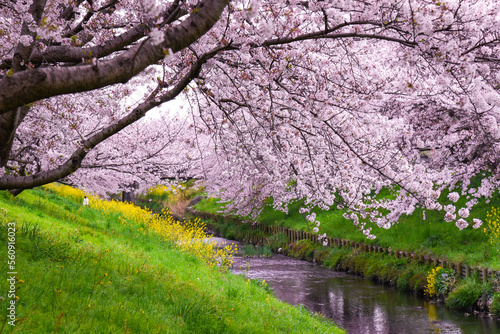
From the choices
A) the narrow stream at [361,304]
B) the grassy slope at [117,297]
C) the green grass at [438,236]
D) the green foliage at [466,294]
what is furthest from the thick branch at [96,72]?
the green foliage at [466,294]

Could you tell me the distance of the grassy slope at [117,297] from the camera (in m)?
4.26

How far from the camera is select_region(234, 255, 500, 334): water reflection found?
9.79 m

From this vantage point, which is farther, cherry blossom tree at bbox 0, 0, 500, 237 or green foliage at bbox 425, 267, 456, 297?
green foliage at bbox 425, 267, 456, 297

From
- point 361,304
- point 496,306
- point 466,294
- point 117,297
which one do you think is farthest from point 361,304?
point 117,297

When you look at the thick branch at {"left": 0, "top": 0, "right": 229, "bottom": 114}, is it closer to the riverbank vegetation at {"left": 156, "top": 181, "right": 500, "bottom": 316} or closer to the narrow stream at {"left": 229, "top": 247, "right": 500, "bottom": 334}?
the riverbank vegetation at {"left": 156, "top": 181, "right": 500, "bottom": 316}

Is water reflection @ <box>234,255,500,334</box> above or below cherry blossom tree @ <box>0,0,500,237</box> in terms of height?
below

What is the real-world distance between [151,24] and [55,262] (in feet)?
11.6

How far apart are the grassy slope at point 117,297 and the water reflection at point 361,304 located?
10.0ft

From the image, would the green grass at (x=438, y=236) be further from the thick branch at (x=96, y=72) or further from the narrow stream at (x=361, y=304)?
the thick branch at (x=96, y=72)

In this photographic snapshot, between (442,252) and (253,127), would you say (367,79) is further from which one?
(442,252)

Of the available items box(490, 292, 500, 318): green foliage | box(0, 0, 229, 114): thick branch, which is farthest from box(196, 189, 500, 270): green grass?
box(0, 0, 229, 114): thick branch

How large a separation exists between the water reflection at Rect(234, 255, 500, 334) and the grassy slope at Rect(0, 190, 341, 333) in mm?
3062

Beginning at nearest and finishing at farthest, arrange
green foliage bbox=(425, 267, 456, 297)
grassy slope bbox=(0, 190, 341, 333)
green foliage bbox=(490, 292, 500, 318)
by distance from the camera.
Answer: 1. grassy slope bbox=(0, 190, 341, 333)
2. green foliage bbox=(490, 292, 500, 318)
3. green foliage bbox=(425, 267, 456, 297)

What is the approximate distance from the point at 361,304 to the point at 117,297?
8675mm
